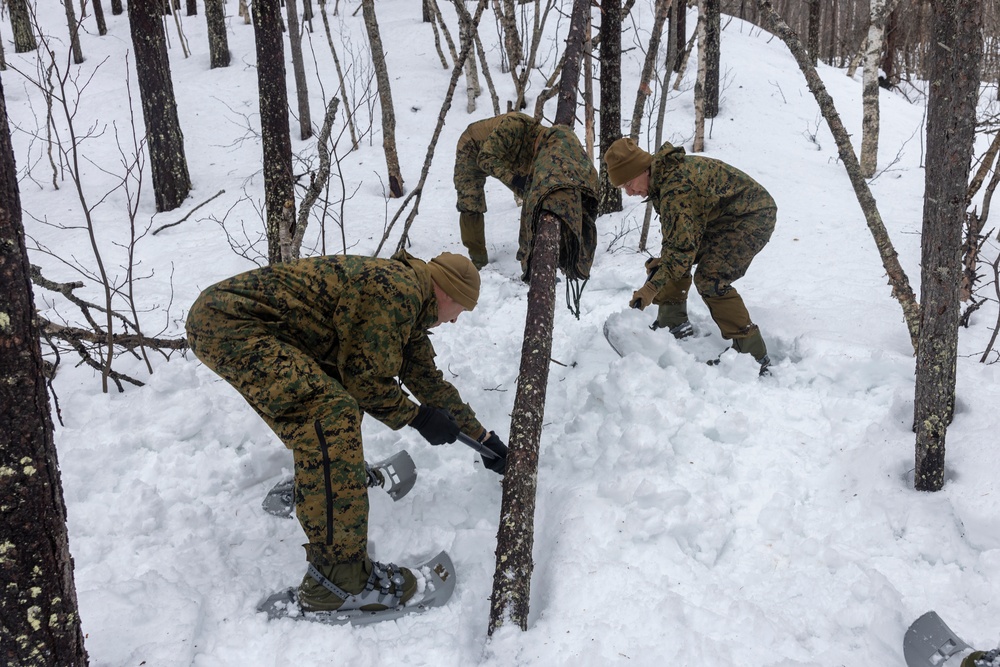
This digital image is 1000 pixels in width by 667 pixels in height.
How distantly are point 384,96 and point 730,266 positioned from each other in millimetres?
4550

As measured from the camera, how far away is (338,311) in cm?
240

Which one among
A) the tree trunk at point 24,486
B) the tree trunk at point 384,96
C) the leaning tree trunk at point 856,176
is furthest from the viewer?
the tree trunk at point 384,96

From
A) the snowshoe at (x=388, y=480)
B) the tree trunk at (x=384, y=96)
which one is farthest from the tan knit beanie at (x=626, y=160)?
the tree trunk at (x=384, y=96)

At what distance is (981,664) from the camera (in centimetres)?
191

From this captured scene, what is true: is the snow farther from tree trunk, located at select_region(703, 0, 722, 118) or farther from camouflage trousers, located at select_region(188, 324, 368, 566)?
tree trunk, located at select_region(703, 0, 722, 118)

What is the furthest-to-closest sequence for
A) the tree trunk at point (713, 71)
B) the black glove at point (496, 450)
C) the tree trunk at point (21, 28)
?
the tree trunk at point (21, 28) < the tree trunk at point (713, 71) < the black glove at point (496, 450)

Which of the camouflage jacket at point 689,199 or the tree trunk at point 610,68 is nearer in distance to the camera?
the camouflage jacket at point 689,199

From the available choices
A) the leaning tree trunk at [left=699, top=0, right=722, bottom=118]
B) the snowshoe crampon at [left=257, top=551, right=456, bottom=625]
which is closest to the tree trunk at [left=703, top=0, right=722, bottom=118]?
the leaning tree trunk at [left=699, top=0, right=722, bottom=118]

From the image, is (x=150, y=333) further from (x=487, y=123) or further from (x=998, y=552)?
(x=998, y=552)

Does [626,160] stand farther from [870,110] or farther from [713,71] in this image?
[713,71]

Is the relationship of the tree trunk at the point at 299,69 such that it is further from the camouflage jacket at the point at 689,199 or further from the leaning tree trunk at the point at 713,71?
the camouflage jacket at the point at 689,199

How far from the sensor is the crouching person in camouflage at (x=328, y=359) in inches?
88.4

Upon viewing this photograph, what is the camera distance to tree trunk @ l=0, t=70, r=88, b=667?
159 cm

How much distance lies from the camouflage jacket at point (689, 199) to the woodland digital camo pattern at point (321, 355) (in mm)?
1683
